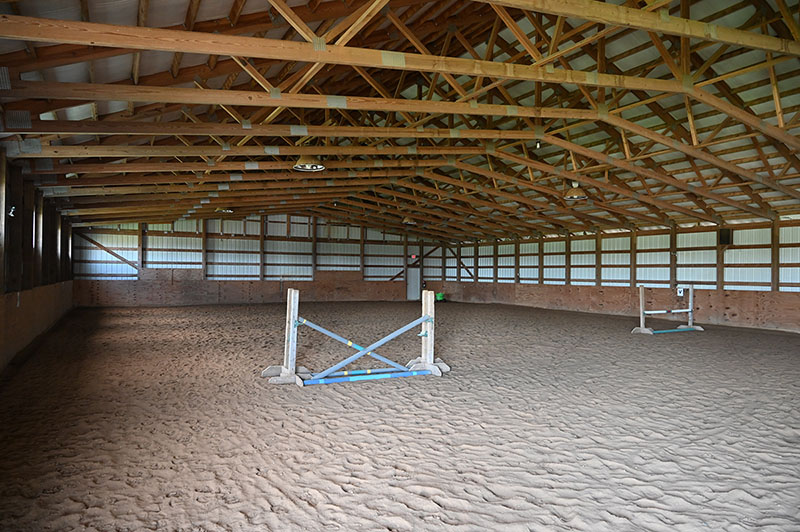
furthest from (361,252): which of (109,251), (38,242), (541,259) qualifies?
(38,242)

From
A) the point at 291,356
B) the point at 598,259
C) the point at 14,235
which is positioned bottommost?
the point at 291,356

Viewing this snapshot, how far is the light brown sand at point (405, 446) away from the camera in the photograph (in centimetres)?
323

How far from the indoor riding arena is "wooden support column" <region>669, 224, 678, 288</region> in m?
0.30

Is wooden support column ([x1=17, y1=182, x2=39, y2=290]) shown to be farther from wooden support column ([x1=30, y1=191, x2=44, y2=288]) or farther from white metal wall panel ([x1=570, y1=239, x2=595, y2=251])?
white metal wall panel ([x1=570, y1=239, x2=595, y2=251])

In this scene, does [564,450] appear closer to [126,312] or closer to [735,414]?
[735,414]

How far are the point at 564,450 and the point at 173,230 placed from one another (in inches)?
889

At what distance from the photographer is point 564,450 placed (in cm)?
441

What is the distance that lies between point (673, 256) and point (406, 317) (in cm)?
1062

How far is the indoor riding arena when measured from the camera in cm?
360

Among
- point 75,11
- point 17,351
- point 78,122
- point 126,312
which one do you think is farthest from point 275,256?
point 75,11

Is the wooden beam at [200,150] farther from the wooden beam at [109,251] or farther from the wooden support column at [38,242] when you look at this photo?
the wooden beam at [109,251]

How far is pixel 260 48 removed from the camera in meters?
5.30

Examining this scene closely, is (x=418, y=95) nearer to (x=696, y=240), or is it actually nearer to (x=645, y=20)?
(x=645, y=20)

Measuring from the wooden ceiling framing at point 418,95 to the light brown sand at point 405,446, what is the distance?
388cm
